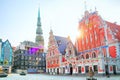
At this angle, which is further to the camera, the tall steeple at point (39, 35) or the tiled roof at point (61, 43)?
the tall steeple at point (39, 35)

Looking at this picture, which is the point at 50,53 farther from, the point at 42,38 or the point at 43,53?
the point at 42,38

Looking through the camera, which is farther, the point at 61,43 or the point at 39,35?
the point at 39,35

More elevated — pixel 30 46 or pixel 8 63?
pixel 30 46

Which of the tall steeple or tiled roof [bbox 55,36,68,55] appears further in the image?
the tall steeple

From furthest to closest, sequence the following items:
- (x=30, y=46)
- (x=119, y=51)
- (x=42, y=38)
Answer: (x=42, y=38)
(x=30, y=46)
(x=119, y=51)

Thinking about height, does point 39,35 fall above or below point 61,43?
above

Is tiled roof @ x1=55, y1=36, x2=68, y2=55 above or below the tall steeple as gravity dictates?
below

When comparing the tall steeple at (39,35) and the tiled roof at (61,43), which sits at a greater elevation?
the tall steeple at (39,35)

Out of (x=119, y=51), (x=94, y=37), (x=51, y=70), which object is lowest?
(x=51, y=70)

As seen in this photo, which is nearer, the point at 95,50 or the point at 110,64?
the point at 110,64

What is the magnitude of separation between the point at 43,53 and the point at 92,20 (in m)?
53.6

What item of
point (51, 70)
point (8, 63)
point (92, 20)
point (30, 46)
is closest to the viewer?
point (92, 20)

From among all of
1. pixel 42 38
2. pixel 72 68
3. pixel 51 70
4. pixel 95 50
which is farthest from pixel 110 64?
pixel 42 38

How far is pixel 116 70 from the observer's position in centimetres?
4084
